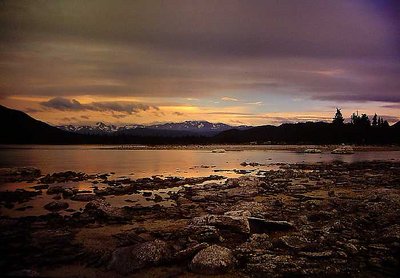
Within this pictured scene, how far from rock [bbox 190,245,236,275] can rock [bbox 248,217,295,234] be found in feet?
9.51

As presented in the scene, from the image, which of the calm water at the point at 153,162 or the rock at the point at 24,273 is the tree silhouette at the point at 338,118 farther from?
the rock at the point at 24,273

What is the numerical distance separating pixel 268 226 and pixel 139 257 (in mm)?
5177

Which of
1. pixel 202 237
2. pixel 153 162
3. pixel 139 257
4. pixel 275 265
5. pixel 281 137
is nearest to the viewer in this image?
pixel 275 265

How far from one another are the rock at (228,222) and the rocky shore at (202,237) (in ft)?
0.12

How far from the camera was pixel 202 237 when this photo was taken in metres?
10.7

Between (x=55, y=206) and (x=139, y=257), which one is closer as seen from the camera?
(x=139, y=257)

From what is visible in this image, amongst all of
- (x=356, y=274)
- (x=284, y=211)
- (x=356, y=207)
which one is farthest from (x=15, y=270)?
(x=356, y=207)

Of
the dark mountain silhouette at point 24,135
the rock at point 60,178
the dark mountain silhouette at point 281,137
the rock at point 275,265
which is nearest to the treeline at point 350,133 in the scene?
the dark mountain silhouette at point 281,137

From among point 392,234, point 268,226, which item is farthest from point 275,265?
point 392,234

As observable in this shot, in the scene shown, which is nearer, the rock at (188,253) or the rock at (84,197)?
the rock at (188,253)

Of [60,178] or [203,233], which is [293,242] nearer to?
[203,233]

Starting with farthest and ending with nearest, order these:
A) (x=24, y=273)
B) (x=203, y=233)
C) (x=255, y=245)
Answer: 1. (x=203, y=233)
2. (x=255, y=245)
3. (x=24, y=273)

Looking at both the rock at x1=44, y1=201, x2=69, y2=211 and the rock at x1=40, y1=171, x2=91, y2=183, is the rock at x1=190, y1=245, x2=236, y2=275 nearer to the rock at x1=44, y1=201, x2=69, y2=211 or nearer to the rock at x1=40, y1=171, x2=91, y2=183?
the rock at x1=44, y1=201, x2=69, y2=211

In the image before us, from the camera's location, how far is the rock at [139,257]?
8664mm
